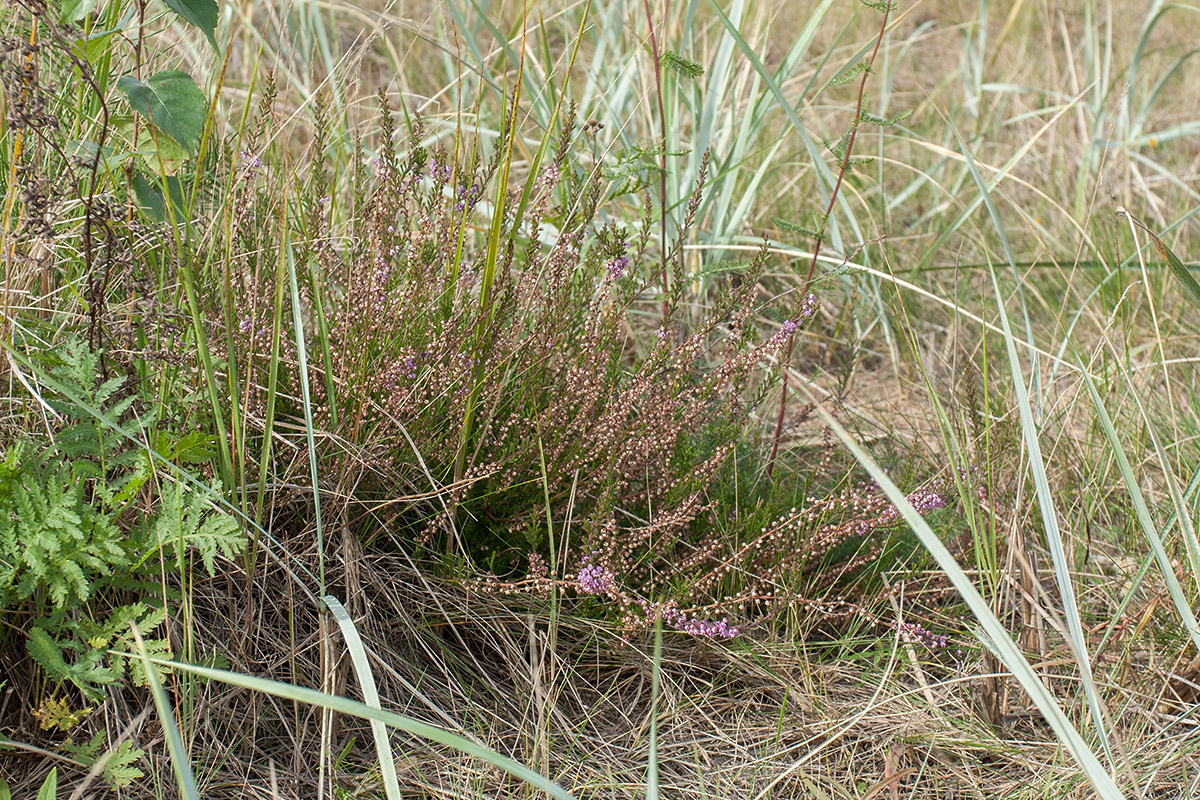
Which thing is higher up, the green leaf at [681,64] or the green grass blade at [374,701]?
the green leaf at [681,64]

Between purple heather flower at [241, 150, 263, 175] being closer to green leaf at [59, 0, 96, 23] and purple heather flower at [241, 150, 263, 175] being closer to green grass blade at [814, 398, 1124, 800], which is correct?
green leaf at [59, 0, 96, 23]

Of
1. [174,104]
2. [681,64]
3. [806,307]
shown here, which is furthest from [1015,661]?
[174,104]

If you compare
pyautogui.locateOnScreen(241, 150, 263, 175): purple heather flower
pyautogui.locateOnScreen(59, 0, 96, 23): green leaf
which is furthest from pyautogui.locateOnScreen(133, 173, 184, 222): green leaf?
pyautogui.locateOnScreen(59, 0, 96, 23): green leaf

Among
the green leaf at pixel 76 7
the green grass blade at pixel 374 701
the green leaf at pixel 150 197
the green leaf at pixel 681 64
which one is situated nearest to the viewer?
the green grass blade at pixel 374 701

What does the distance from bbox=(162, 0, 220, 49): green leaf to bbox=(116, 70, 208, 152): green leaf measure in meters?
0.08

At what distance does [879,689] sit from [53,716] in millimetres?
1280

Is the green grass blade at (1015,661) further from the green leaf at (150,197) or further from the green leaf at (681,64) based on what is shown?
the green leaf at (150,197)

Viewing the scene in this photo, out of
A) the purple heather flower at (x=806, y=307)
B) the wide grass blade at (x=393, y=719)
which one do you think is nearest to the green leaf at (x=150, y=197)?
the wide grass blade at (x=393, y=719)

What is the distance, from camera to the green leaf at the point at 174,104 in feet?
4.57

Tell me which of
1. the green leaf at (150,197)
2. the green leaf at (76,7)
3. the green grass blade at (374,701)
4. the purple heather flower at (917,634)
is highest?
the green leaf at (76,7)

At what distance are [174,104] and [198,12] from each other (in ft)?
0.45

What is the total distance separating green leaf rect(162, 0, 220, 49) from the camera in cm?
139

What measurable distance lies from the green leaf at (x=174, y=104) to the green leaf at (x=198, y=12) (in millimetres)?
77

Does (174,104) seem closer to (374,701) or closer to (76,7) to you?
(76,7)
